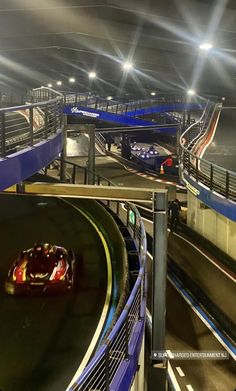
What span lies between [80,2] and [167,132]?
2492 centimetres

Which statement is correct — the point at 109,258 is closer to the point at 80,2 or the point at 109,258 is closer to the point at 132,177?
the point at 80,2

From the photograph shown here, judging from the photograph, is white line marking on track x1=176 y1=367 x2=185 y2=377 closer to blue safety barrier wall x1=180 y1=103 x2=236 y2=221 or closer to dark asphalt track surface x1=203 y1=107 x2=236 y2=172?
blue safety barrier wall x1=180 y1=103 x2=236 y2=221

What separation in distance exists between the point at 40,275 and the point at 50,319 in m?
1.27

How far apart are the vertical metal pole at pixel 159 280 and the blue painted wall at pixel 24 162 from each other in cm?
304

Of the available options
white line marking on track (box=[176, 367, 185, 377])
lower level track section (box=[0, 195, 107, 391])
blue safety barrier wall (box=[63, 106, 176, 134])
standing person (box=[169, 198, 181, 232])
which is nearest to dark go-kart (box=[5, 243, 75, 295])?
lower level track section (box=[0, 195, 107, 391])

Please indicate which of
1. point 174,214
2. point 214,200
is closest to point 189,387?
point 214,200

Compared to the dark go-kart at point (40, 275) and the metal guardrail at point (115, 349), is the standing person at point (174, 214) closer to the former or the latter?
the dark go-kart at point (40, 275)

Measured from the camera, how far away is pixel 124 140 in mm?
46344

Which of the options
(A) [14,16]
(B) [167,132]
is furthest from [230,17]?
(B) [167,132]

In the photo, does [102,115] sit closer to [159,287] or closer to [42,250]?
[42,250]

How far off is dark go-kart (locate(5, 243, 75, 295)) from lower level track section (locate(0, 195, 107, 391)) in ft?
0.70

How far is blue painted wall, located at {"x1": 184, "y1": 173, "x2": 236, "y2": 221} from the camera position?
1459cm

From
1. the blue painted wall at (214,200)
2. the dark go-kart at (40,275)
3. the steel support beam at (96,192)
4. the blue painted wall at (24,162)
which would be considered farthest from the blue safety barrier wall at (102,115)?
the steel support beam at (96,192)

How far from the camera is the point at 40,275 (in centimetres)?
957
